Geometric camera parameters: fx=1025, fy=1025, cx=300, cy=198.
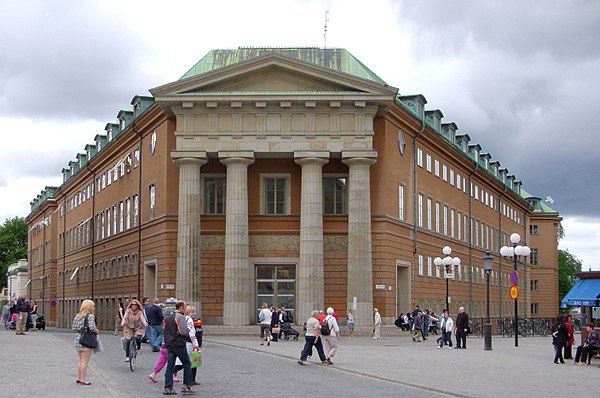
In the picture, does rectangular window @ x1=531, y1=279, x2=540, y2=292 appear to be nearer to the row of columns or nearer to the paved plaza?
the row of columns

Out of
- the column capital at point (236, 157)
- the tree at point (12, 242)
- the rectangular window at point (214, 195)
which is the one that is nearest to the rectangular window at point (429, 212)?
the rectangular window at point (214, 195)

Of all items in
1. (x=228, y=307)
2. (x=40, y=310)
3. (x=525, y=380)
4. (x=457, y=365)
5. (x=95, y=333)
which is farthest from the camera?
(x=40, y=310)

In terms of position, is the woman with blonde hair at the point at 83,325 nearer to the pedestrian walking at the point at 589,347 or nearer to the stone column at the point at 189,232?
the pedestrian walking at the point at 589,347

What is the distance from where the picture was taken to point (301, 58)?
6231 cm

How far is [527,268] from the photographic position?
377 feet

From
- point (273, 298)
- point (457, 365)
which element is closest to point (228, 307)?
point (273, 298)

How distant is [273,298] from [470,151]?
39.7 m

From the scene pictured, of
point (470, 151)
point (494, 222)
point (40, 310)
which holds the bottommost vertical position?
point (40, 310)

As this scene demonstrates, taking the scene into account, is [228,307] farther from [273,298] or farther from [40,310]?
[40,310]

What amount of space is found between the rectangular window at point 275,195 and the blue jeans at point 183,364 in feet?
121

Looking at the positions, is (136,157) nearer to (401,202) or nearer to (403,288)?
(401,202)

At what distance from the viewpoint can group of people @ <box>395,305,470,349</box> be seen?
4484 cm

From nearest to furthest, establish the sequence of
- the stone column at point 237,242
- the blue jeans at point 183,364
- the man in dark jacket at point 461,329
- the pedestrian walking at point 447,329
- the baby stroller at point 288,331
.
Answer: the blue jeans at point 183,364 < the pedestrian walking at point 447,329 < the man in dark jacket at point 461,329 < the baby stroller at point 288,331 < the stone column at point 237,242

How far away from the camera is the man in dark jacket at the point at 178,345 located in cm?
2152
